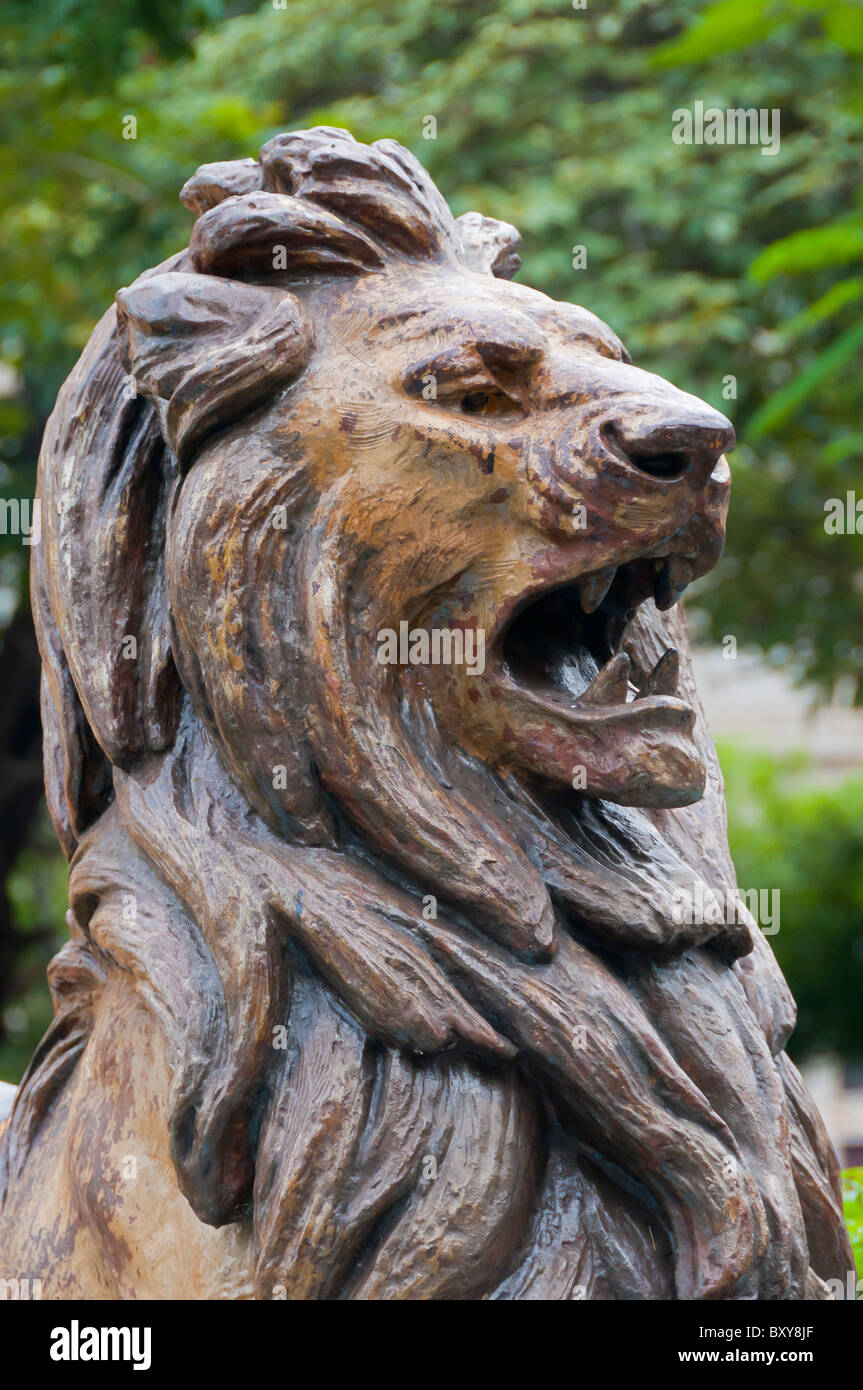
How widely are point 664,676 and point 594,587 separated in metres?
0.15

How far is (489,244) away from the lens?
1882mm

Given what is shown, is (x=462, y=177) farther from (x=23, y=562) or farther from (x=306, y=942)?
(x=306, y=942)

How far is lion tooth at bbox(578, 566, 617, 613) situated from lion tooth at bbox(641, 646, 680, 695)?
0.11 m

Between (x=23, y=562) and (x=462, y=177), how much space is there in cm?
211

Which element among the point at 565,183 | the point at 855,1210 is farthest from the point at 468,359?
the point at 565,183

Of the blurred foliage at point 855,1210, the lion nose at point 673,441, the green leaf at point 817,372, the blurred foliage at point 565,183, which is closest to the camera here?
the lion nose at point 673,441

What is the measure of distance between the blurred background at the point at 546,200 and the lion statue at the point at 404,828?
9.12ft

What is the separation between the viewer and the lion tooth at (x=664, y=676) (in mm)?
1677

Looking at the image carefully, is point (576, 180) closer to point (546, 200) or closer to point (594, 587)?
point (546, 200)

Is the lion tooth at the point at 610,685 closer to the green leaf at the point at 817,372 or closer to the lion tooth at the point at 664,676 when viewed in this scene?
the lion tooth at the point at 664,676

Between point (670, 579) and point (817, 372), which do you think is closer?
point (670, 579)

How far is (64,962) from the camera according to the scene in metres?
1.82

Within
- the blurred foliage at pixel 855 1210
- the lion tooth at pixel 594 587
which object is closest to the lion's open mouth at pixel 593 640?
the lion tooth at pixel 594 587

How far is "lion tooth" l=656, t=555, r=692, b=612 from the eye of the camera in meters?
1.64
